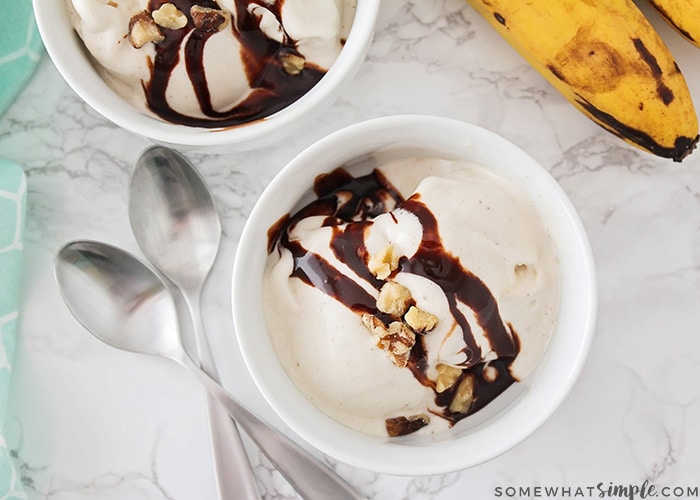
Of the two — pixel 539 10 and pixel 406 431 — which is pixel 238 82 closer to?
pixel 539 10

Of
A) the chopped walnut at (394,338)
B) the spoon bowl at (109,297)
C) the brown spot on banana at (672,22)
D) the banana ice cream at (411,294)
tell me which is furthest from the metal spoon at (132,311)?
the brown spot on banana at (672,22)

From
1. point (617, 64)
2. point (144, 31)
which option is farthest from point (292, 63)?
point (617, 64)

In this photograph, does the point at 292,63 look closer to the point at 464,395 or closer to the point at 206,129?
the point at 206,129

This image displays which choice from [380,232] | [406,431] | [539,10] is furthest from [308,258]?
[539,10]

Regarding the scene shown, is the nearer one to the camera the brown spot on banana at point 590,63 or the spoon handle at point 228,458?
the brown spot on banana at point 590,63

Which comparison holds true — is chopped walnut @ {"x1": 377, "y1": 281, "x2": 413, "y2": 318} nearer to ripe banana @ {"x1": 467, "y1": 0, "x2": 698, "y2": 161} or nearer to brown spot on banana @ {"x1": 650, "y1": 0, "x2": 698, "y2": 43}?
ripe banana @ {"x1": 467, "y1": 0, "x2": 698, "y2": 161}

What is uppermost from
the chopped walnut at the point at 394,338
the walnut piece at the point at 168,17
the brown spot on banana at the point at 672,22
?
the brown spot on banana at the point at 672,22

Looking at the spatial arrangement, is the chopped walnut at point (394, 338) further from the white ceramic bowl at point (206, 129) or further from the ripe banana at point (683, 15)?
the ripe banana at point (683, 15)
